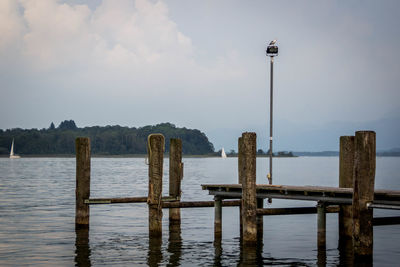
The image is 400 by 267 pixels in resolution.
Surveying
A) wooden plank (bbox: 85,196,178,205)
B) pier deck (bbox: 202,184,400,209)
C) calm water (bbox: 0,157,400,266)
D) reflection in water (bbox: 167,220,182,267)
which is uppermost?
pier deck (bbox: 202,184,400,209)

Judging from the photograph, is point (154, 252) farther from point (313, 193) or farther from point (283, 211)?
point (313, 193)

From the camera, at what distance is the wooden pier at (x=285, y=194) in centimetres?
1394

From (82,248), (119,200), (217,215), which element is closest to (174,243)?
(217,215)

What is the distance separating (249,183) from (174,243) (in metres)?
4.67

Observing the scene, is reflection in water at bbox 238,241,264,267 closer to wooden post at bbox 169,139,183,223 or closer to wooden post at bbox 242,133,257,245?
wooden post at bbox 242,133,257,245

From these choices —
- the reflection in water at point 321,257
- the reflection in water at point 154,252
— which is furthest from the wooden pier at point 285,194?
the reflection in water at point 154,252

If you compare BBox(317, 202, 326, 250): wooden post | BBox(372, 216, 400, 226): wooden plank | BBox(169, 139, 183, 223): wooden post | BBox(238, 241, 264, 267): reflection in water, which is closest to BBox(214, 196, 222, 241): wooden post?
BBox(238, 241, 264, 267): reflection in water

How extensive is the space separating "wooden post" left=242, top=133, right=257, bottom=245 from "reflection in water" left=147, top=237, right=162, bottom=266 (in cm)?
262

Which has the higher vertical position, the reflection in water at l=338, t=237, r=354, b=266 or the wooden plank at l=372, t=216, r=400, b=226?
the wooden plank at l=372, t=216, r=400, b=226

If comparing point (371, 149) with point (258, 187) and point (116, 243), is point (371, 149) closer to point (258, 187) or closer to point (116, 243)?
point (258, 187)

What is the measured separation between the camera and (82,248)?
18.4 meters

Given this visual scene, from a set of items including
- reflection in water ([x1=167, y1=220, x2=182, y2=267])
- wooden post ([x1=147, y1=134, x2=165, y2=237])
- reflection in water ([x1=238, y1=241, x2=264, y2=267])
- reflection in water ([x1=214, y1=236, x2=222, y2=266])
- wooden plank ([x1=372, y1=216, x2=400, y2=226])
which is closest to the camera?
wooden plank ([x1=372, y1=216, x2=400, y2=226])

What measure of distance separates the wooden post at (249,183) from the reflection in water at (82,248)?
4.46 metres

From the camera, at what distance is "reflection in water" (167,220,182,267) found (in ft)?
53.9
